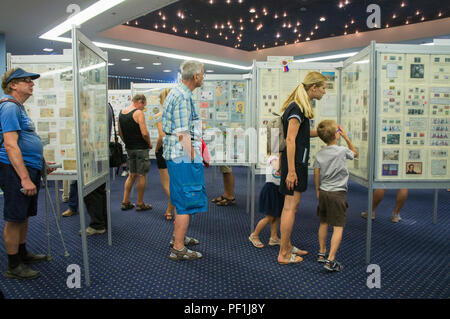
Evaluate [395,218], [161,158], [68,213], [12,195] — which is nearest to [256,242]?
[161,158]

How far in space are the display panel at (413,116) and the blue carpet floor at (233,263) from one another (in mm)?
822

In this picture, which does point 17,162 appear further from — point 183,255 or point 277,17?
point 277,17

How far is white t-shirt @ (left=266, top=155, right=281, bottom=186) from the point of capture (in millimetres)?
2979

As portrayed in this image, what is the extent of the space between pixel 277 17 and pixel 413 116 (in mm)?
6111

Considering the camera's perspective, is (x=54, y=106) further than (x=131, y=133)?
No

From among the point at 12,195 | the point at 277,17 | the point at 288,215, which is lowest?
the point at 288,215

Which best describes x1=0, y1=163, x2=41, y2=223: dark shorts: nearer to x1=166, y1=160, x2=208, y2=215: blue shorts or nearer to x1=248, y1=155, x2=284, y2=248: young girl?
x1=166, y1=160, x2=208, y2=215: blue shorts

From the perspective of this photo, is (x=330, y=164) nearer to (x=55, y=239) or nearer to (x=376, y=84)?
(x=376, y=84)

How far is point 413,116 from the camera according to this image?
288 cm

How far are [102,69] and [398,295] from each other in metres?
3.09

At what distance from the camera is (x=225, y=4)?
7184mm

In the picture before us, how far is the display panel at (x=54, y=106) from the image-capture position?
2.99 meters

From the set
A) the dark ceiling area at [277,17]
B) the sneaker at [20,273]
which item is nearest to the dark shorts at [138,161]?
the sneaker at [20,273]
